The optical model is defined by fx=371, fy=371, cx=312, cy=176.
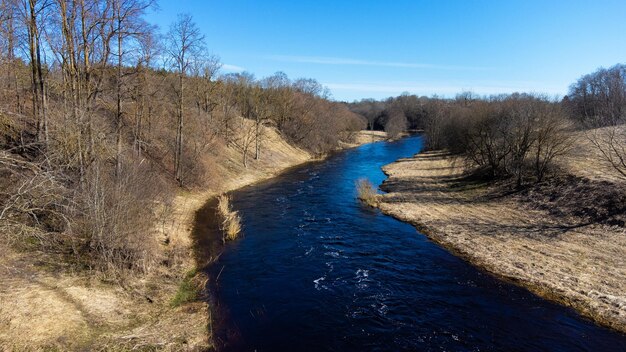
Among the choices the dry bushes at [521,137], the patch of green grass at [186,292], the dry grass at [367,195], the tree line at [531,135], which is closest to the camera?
the patch of green grass at [186,292]

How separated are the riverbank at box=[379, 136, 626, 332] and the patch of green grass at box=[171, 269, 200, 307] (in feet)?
45.1

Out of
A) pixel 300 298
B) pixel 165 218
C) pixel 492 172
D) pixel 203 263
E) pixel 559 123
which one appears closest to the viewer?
pixel 300 298

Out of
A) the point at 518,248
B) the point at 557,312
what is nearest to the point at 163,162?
the point at 518,248

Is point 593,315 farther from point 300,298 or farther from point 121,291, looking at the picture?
point 121,291

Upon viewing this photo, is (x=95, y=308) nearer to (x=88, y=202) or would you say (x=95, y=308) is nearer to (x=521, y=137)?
(x=88, y=202)

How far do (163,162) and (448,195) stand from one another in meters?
27.0

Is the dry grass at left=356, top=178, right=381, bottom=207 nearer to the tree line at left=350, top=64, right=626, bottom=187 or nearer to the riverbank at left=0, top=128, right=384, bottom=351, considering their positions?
the tree line at left=350, top=64, right=626, bottom=187

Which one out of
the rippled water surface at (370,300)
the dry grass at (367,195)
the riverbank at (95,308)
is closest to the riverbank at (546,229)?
the dry grass at (367,195)

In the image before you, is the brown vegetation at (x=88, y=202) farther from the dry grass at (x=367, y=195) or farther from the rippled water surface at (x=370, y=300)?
the dry grass at (x=367, y=195)

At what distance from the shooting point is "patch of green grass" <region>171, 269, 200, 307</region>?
14105 mm

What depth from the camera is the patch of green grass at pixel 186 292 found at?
46.3 ft

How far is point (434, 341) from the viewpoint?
1221cm

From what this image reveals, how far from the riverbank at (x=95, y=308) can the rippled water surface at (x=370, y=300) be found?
4.47ft

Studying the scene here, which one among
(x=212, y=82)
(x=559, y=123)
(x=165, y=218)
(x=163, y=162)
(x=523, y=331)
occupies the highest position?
(x=212, y=82)
